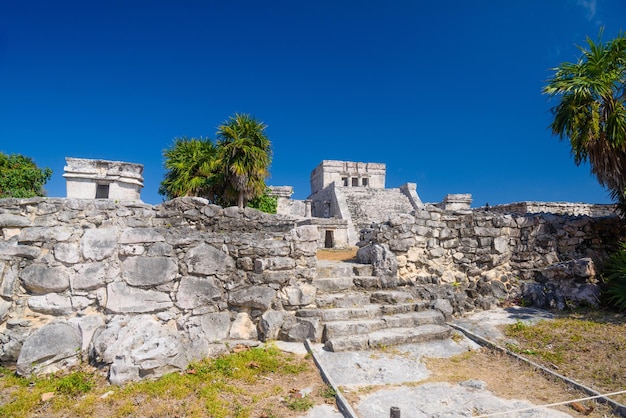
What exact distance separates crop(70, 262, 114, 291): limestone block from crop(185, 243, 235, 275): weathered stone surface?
103 centimetres

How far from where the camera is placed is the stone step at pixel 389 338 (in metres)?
4.16

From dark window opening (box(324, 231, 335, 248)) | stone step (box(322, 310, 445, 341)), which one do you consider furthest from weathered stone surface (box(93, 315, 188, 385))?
dark window opening (box(324, 231, 335, 248))

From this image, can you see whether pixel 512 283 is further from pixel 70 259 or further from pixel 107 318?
pixel 70 259

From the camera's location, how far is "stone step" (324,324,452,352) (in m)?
4.16

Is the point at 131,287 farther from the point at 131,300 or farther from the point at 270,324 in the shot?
the point at 270,324

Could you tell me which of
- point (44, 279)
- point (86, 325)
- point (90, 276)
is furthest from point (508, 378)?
point (44, 279)

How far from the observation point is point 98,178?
1684 cm

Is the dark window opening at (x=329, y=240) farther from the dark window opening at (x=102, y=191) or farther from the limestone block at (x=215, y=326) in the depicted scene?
the limestone block at (x=215, y=326)

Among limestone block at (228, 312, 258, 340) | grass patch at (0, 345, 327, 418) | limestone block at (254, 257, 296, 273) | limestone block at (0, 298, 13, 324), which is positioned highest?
limestone block at (254, 257, 296, 273)

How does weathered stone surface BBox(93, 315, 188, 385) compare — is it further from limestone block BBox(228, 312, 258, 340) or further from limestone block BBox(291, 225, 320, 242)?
limestone block BBox(291, 225, 320, 242)

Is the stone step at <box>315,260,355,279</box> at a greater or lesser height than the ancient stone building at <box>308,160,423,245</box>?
lesser

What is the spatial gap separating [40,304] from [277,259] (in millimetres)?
3029

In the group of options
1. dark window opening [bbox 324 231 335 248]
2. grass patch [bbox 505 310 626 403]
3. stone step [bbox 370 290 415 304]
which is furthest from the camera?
dark window opening [bbox 324 231 335 248]

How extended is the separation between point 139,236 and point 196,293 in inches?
43.5
